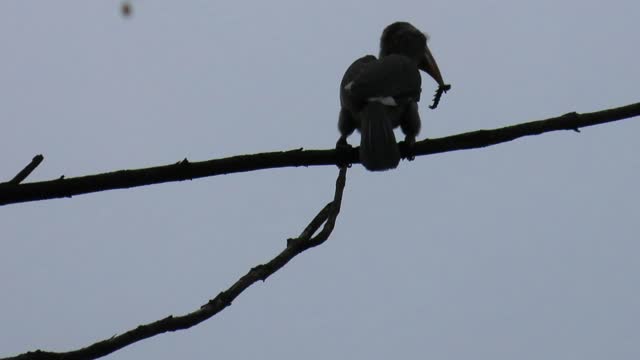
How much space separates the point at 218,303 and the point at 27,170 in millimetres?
700

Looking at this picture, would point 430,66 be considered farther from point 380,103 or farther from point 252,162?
point 252,162

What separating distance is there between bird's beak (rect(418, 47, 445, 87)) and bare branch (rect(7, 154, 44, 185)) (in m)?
4.90

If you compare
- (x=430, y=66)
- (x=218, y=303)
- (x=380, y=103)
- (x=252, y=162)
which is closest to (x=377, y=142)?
(x=380, y=103)

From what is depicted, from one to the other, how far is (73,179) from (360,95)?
365 centimetres

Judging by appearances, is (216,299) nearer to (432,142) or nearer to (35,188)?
(35,188)

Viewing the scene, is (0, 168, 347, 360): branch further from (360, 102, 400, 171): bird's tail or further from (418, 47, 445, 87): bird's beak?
(418, 47, 445, 87): bird's beak

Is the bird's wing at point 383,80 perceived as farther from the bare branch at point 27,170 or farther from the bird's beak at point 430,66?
the bare branch at point 27,170

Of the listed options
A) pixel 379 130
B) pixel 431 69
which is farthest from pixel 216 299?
pixel 431 69

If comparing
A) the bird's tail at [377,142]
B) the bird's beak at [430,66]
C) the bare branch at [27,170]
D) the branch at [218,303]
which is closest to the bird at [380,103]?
the bird's tail at [377,142]

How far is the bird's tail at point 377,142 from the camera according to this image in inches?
211

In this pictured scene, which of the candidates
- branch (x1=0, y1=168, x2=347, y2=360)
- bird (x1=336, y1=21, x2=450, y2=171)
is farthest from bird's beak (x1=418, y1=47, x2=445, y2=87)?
branch (x1=0, y1=168, x2=347, y2=360)

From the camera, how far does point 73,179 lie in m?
2.75

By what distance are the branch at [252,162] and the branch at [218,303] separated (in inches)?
8.7

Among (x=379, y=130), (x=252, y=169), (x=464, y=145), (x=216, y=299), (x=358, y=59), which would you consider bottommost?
(x=216, y=299)
